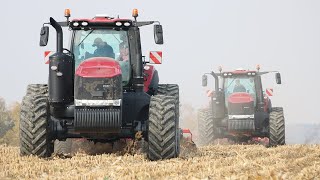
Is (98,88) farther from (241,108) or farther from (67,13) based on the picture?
(241,108)

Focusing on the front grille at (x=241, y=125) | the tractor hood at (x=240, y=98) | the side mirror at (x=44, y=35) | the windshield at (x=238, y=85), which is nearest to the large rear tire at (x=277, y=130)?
the front grille at (x=241, y=125)

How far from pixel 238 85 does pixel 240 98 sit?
87 centimetres

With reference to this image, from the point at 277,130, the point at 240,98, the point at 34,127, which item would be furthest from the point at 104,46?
the point at 240,98

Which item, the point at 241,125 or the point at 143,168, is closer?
the point at 143,168

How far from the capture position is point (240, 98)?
18.3 meters

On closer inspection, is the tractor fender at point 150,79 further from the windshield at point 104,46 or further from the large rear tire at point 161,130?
the large rear tire at point 161,130

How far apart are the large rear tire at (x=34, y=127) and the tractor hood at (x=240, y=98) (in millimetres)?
9076

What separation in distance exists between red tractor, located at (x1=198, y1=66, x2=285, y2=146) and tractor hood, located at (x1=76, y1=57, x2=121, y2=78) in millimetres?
8424

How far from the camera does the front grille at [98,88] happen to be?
9820 millimetres

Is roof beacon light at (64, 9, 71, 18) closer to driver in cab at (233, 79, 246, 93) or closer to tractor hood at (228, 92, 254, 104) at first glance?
tractor hood at (228, 92, 254, 104)

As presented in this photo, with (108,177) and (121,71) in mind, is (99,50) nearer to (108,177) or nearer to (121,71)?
(121,71)

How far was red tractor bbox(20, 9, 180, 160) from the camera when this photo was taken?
9836mm

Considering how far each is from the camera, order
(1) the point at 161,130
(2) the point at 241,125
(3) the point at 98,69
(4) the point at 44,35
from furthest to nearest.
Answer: (2) the point at 241,125
(4) the point at 44,35
(3) the point at 98,69
(1) the point at 161,130

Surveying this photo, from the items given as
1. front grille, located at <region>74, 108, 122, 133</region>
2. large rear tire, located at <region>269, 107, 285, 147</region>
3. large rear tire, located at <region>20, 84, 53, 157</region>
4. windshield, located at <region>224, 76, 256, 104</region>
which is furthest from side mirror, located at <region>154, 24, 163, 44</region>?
windshield, located at <region>224, 76, 256, 104</region>
